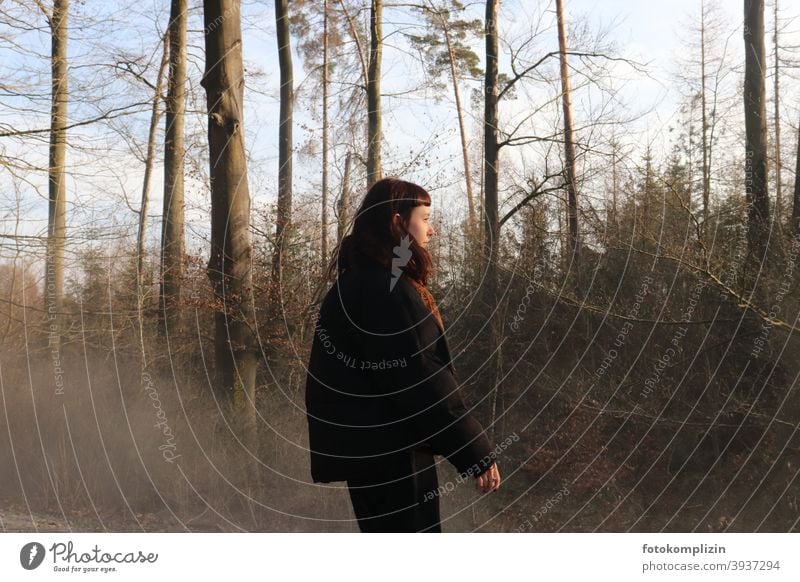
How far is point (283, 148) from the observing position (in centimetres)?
818

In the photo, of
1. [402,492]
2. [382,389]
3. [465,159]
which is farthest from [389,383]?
[465,159]

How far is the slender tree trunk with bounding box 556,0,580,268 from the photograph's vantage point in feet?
23.4

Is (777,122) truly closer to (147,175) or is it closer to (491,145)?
(491,145)

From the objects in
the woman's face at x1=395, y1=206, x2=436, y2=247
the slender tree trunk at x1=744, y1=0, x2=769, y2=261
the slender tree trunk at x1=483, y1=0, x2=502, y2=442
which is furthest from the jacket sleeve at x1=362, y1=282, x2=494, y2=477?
the slender tree trunk at x1=744, y1=0, x2=769, y2=261

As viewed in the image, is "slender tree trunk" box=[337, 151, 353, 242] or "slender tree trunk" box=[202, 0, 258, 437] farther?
"slender tree trunk" box=[337, 151, 353, 242]

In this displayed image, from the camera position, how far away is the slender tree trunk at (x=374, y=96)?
287 inches

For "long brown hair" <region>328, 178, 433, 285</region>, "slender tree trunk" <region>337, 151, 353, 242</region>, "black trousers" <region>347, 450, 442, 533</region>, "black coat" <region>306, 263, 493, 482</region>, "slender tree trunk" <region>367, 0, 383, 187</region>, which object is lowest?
"black trousers" <region>347, 450, 442, 533</region>

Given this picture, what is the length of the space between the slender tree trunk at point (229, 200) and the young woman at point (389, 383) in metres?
4.02

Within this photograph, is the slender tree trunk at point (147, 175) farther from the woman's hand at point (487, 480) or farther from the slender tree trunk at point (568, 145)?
the woman's hand at point (487, 480)

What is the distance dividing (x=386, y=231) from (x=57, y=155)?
467cm

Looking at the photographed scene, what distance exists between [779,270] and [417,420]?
14.2ft

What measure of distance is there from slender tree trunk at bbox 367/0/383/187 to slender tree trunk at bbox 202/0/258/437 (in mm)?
1197

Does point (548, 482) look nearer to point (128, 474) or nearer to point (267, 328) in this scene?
point (267, 328)

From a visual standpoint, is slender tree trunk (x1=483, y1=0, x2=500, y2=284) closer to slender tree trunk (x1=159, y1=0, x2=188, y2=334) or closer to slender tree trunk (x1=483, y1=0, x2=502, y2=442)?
slender tree trunk (x1=483, y1=0, x2=502, y2=442)
